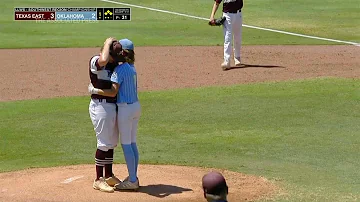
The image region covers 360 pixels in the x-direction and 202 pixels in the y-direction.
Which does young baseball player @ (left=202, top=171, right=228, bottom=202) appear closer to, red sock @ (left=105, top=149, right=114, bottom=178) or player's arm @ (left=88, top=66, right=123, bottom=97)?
player's arm @ (left=88, top=66, right=123, bottom=97)

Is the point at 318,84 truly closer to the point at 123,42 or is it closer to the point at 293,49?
the point at 293,49

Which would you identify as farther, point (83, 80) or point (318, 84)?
point (83, 80)

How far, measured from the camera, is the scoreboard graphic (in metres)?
29.9

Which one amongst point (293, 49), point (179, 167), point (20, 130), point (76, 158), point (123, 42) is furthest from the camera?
point (293, 49)

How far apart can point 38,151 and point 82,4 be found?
2086cm

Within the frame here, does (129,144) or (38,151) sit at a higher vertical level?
(129,144)

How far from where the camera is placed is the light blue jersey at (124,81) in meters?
9.95

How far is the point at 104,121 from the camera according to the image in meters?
10.0

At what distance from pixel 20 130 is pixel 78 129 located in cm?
99

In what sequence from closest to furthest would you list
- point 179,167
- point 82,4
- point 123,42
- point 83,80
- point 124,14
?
1. point 123,42
2. point 179,167
3. point 83,80
4. point 124,14
5. point 82,4

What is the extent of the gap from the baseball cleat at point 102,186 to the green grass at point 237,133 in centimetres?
186

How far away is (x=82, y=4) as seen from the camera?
3325cm

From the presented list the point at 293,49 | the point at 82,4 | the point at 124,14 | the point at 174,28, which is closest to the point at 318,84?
the point at 293,49

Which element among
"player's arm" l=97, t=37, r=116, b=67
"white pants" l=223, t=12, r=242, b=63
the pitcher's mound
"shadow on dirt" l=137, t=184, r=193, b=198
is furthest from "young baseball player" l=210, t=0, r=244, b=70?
"player's arm" l=97, t=37, r=116, b=67
